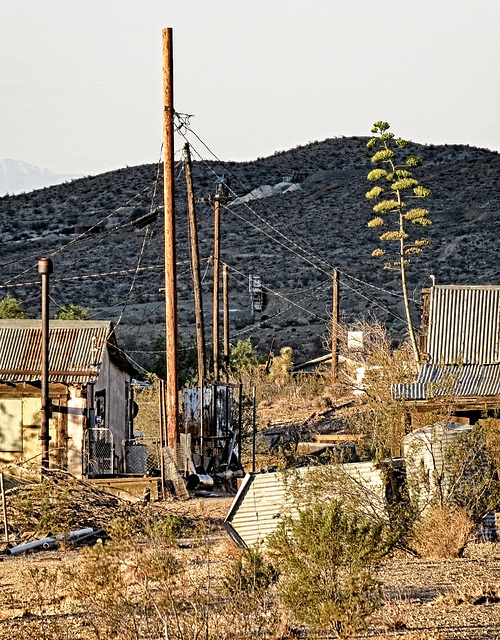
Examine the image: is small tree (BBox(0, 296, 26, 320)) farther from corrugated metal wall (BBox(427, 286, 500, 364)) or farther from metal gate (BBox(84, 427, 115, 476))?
corrugated metal wall (BBox(427, 286, 500, 364))

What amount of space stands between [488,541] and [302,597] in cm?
644

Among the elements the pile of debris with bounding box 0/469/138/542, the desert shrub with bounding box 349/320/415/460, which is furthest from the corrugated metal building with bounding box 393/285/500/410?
the pile of debris with bounding box 0/469/138/542

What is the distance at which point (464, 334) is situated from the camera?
2686 cm

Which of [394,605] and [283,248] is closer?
[394,605]

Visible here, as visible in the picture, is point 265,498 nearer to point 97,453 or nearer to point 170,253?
point 170,253

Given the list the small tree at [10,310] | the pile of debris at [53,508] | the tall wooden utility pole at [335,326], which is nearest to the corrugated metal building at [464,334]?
the pile of debris at [53,508]

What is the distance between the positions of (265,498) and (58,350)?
12.2m

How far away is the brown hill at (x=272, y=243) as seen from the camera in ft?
198

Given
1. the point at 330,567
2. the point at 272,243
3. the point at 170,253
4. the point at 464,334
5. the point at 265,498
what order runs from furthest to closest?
the point at 272,243
the point at 464,334
the point at 170,253
the point at 265,498
the point at 330,567

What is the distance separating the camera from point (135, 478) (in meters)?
22.2

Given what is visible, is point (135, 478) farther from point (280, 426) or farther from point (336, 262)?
point (336, 262)

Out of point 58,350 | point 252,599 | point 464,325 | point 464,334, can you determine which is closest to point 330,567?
point 252,599

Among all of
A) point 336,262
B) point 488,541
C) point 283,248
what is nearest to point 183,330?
point 336,262

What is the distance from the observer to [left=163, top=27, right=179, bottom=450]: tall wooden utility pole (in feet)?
75.9
